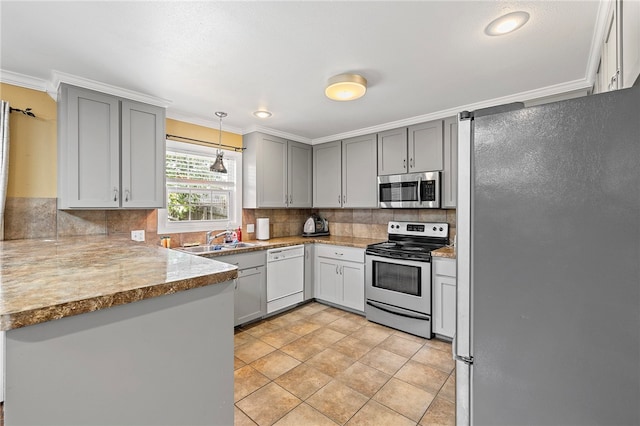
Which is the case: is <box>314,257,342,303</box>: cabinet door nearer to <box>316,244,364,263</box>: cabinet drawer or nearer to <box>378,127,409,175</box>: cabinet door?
<box>316,244,364,263</box>: cabinet drawer

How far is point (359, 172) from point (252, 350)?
2426mm

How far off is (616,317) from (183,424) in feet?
5.00

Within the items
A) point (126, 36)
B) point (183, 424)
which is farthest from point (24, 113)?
point (183, 424)

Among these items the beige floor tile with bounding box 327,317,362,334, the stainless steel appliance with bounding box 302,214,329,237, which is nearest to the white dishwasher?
the stainless steel appliance with bounding box 302,214,329,237

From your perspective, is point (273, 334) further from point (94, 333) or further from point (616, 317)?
point (616, 317)

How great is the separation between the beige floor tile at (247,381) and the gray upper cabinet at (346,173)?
2.27 metres

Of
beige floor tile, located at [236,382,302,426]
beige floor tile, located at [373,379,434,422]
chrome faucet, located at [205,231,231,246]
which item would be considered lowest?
beige floor tile, located at [236,382,302,426]

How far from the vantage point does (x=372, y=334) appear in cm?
297

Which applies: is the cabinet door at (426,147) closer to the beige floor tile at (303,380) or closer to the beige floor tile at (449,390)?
the beige floor tile at (449,390)

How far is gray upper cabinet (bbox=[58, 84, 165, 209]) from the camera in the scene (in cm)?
223

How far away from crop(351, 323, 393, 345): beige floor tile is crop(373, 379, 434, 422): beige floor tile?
67 cm

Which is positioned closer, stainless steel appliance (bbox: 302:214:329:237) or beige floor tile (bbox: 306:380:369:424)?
beige floor tile (bbox: 306:380:369:424)

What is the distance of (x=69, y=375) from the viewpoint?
0.87 m

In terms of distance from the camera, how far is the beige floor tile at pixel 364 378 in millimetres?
2088
